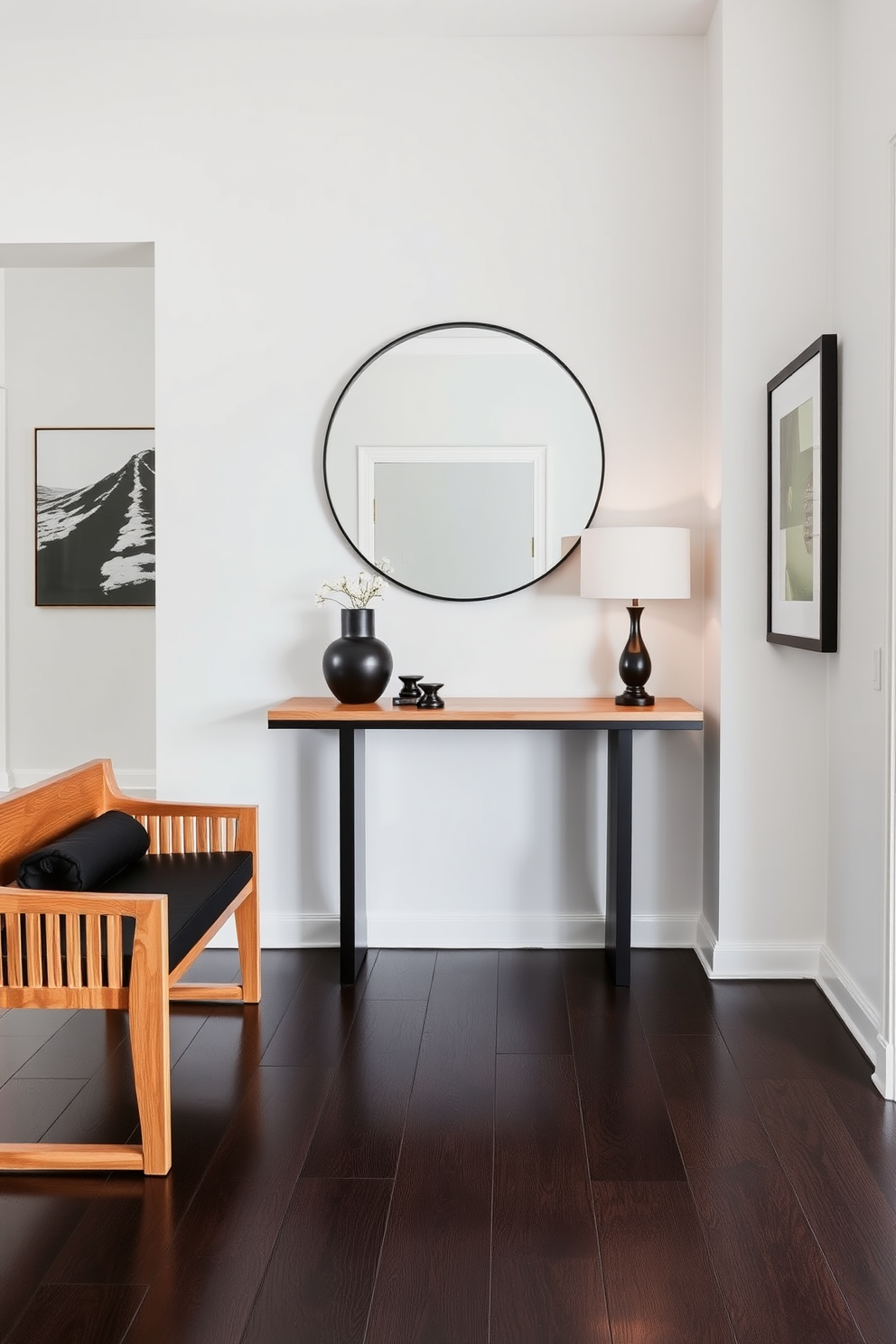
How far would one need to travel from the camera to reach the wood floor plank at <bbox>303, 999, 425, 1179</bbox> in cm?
218

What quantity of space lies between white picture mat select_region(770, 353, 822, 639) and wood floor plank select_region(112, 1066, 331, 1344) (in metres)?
1.80

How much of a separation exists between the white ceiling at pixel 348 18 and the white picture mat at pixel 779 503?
4.24 feet

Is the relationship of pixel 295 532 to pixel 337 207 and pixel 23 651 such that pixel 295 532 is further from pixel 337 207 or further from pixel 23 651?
pixel 23 651

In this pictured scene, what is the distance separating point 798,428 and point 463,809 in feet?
5.32

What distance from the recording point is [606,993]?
3.15m

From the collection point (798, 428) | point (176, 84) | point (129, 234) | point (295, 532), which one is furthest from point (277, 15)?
point (798, 428)

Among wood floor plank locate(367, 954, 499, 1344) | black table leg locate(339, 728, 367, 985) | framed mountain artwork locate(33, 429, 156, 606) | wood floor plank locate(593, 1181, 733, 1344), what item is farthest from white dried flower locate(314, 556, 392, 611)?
framed mountain artwork locate(33, 429, 156, 606)

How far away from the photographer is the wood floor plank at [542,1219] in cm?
169

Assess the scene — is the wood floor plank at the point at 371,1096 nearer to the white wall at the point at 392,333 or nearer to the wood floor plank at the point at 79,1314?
the wood floor plank at the point at 79,1314

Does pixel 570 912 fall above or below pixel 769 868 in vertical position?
below

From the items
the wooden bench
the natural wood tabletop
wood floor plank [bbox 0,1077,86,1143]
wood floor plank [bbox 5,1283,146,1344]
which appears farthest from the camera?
the natural wood tabletop

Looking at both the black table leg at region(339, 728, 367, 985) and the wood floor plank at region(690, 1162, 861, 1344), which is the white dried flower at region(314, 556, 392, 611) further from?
the wood floor plank at region(690, 1162, 861, 1344)

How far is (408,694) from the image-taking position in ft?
10.9

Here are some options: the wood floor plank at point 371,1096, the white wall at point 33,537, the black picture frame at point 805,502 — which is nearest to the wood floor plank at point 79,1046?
the wood floor plank at point 371,1096
